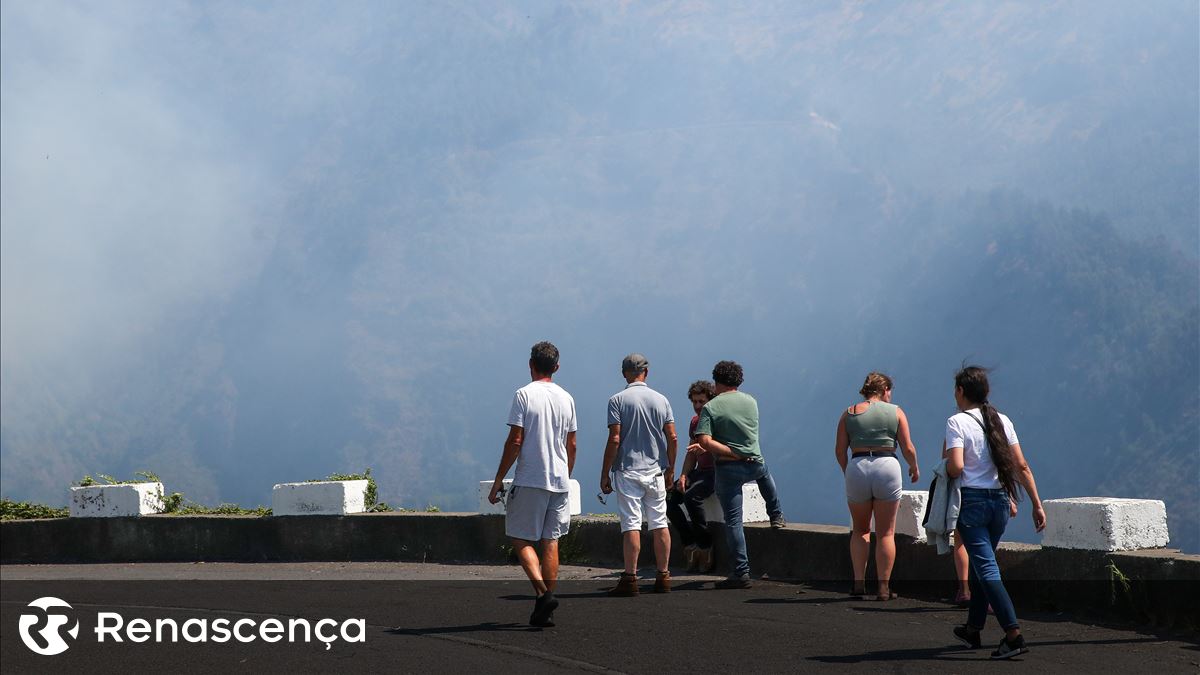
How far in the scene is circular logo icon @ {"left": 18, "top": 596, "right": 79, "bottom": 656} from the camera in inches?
344

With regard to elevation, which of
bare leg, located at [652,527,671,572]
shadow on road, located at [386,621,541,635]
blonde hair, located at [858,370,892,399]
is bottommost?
shadow on road, located at [386,621,541,635]

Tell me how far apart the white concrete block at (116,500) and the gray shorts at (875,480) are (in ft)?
29.6

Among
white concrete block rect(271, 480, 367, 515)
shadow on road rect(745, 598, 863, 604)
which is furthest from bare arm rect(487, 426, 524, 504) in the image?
white concrete block rect(271, 480, 367, 515)

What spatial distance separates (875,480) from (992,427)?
2.17 m

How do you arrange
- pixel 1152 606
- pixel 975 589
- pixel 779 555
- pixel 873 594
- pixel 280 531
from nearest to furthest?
1. pixel 975 589
2. pixel 1152 606
3. pixel 873 594
4. pixel 779 555
5. pixel 280 531

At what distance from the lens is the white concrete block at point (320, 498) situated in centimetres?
1448

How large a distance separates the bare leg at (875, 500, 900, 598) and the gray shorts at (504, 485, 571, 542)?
250 centimetres

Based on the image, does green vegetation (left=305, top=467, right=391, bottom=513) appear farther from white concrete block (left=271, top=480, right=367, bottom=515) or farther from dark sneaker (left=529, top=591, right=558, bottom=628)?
dark sneaker (left=529, top=591, right=558, bottom=628)

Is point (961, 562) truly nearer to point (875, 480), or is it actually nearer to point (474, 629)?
point (875, 480)

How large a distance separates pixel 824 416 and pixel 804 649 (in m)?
123

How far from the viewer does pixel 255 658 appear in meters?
8.01

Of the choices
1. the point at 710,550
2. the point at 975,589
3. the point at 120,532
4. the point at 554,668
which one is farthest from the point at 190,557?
the point at 975,589

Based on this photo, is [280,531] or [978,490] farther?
[280,531]

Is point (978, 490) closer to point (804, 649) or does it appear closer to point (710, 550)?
point (804, 649)
